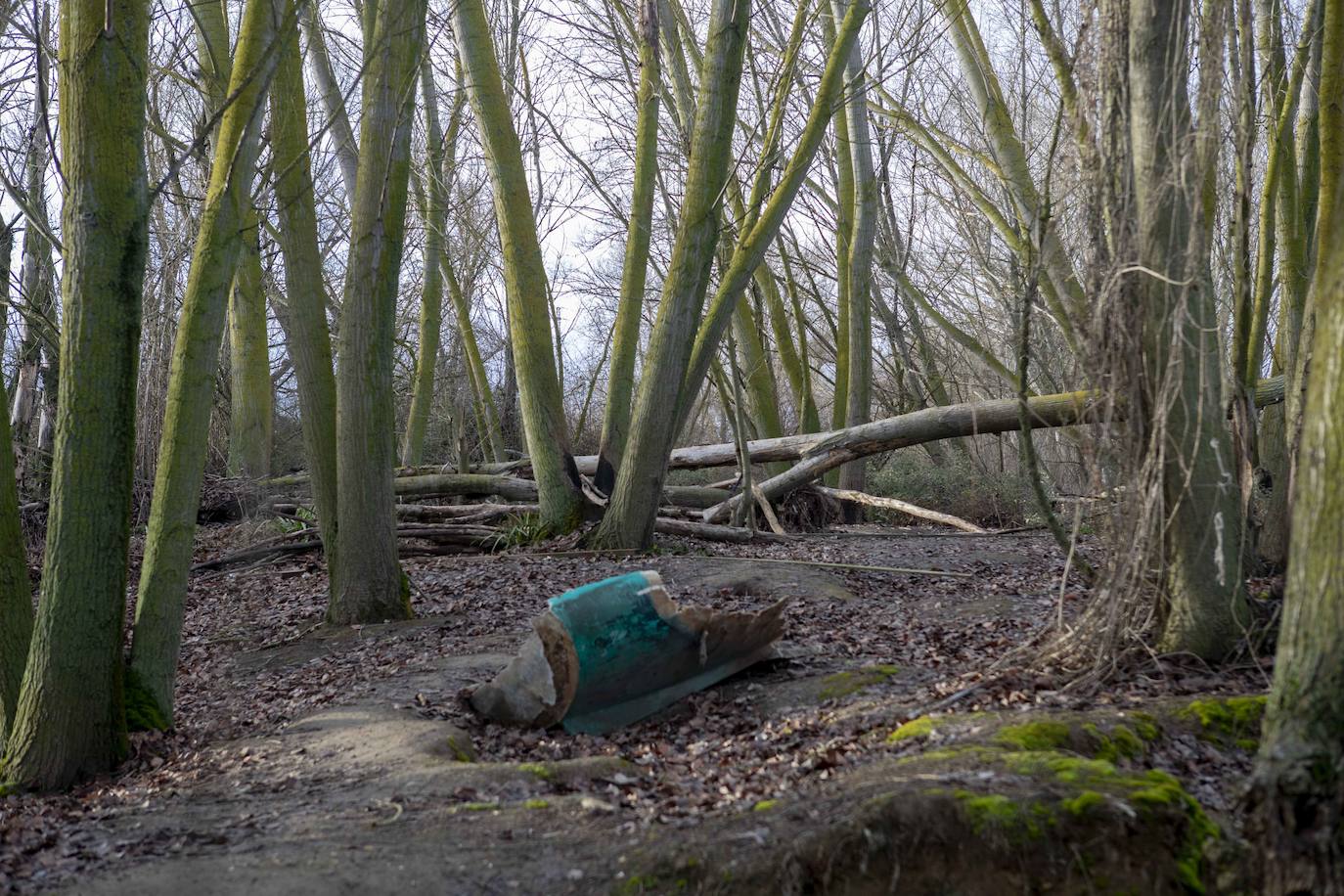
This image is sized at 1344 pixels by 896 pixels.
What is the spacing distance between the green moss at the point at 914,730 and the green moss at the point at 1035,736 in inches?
12.3

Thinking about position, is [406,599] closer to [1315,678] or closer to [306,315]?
[306,315]

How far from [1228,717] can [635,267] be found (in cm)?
779

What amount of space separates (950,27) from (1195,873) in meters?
9.85

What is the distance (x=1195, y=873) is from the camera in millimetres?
3100

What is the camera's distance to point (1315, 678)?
107 inches

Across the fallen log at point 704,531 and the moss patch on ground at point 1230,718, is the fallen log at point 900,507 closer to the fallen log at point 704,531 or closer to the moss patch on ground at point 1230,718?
the fallen log at point 704,531

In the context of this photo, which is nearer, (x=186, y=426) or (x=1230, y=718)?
(x=1230, y=718)

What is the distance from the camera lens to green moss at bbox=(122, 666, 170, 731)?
208 inches

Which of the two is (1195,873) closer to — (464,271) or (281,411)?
(464,271)

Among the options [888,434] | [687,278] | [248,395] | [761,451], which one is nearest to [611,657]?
[687,278]

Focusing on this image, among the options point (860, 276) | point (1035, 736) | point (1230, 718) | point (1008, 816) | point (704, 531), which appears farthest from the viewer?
point (860, 276)

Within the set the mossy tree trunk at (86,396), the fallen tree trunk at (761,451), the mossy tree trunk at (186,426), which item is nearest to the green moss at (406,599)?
the mossy tree trunk at (186,426)

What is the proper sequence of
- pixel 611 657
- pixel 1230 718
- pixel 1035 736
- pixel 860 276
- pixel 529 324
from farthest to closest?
pixel 860 276
pixel 529 324
pixel 611 657
pixel 1230 718
pixel 1035 736

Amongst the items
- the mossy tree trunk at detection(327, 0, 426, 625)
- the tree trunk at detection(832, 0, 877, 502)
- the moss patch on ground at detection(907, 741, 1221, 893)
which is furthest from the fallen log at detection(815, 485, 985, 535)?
the moss patch on ground at detection(907, 741, 1221, 893)
